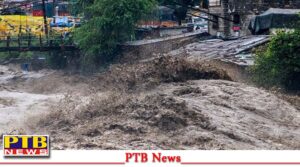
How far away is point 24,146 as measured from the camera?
9352 millimetres

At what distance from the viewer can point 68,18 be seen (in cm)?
4034

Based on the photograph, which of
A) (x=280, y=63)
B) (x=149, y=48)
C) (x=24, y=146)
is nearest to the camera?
(x=24, y=146)

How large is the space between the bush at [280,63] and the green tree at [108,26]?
388 inches

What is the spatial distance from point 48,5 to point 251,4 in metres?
20.9

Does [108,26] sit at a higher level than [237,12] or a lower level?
lower

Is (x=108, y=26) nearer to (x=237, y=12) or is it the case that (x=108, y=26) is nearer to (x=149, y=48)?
(x=149, y=48)

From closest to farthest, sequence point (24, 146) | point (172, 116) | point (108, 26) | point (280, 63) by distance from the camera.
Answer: point (24, 146) → point (172, 116) → point (280, 63) → point (108, 26)

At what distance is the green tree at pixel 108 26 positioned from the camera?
2970 centimetres

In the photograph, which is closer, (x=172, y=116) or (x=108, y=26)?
(x=172, y=116)

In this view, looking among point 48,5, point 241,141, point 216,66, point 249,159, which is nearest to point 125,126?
point 241,141

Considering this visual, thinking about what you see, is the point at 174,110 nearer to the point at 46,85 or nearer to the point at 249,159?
the point at 249,159

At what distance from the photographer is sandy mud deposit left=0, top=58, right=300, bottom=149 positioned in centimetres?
1359

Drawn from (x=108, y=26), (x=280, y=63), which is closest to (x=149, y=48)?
(x=108, y=26)

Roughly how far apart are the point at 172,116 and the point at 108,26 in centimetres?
1581
